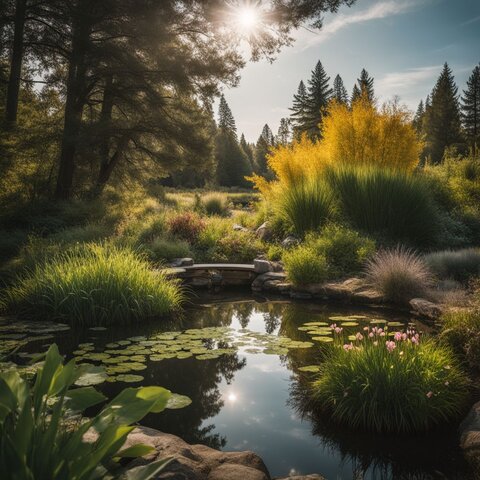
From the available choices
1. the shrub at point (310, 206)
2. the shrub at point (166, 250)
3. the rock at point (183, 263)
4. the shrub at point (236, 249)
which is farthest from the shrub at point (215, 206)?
the rock at point (183, 263)

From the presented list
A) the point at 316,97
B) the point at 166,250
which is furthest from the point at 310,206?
the point at 316,97

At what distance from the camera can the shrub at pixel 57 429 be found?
117 cm

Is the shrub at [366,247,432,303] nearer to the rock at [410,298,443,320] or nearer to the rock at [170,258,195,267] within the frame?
the rock at [410,298,443,320]

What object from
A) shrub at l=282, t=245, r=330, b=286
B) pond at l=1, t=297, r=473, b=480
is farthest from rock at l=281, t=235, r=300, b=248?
pond at l=1, t=297, r=473, b=480

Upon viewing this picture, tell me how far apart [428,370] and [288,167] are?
294 inches

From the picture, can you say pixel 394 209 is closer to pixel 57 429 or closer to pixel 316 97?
pixel 57 429

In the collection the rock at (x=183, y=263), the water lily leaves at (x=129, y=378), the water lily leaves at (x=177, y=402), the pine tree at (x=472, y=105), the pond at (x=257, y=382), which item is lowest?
the pond at (x=257, y=382)

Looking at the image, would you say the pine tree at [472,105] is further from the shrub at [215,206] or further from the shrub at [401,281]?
the shrub at [401,281]

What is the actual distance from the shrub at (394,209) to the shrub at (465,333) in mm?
4532

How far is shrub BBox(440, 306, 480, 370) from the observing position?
3799 millimetres

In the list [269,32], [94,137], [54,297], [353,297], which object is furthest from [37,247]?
[269,32]

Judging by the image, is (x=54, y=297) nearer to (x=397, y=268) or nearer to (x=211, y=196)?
(x=397, y=268)

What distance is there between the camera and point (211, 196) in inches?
634

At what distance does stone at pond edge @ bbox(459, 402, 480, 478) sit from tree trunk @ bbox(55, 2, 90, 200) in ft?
33.6
